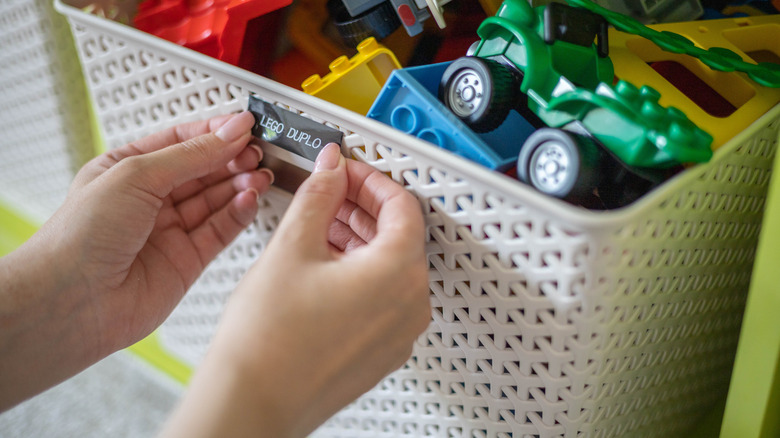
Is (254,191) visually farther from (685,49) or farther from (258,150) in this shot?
(685,49)

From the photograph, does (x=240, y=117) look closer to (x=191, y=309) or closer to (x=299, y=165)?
(x=299, y=165)

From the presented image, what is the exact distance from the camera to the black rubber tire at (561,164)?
399 mm

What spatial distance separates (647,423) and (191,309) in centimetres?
54

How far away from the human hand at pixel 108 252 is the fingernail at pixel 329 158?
0.32ft

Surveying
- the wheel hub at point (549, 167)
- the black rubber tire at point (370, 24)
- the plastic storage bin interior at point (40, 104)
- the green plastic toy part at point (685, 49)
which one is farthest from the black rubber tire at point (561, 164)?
the plastic storage bin interior at point (40, 104)

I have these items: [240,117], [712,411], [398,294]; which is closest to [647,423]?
[712,411]

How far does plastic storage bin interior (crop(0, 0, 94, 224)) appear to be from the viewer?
2.62 feet

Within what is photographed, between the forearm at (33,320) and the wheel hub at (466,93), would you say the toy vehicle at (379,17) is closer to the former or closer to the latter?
the wheel hub at (466,93)

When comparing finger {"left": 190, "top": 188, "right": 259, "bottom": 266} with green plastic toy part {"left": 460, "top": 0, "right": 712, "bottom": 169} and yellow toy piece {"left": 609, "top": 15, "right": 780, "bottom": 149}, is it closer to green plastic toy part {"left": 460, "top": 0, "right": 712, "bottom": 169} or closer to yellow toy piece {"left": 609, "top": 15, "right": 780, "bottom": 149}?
green plastic toy part {"left": 460, "top": 0, "right": 712, "bottom": 169}

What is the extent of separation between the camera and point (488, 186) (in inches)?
16.3

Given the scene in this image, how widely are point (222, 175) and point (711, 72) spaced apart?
47 centimetres

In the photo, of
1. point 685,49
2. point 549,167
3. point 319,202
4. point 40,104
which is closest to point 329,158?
point 319,202

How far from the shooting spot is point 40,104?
0.85 meters

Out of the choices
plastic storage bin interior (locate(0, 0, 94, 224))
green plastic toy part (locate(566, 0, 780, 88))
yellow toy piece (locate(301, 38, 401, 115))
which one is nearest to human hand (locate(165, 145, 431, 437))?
yellow toy piece (locate(301, 38, 401, 115))
